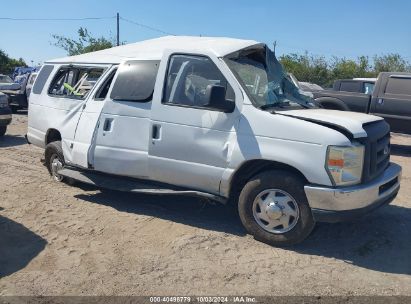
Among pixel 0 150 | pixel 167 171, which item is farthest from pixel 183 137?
pixel 0 150

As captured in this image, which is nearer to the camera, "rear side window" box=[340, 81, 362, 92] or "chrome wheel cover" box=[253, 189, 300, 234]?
"chrome wheel cover" box=[253, 189, 300, 234]

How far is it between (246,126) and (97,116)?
7.22ft

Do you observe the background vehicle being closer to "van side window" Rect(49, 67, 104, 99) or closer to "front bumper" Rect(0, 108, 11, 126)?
"front bumper" Rect(0, 108, 11, 126)

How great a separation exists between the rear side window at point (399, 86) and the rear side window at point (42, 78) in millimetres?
8162

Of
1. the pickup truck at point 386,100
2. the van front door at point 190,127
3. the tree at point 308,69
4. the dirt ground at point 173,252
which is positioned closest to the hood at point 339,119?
the van front door at point 190,127

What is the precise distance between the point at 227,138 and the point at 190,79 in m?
0.91

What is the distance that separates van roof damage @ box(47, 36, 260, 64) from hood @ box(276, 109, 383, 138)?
115 cm

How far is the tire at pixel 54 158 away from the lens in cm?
677

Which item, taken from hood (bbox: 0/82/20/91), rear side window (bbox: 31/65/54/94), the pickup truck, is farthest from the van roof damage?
hood (bbox: 0/82/20/91)

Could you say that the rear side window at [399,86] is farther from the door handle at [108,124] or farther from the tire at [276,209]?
the door handle at [108,124]

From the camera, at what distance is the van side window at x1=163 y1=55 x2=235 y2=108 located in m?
5.18

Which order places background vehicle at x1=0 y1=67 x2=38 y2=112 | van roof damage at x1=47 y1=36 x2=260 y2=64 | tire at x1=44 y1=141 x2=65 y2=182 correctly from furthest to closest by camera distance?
background vehicle at x1=0 y1=67 x2=38 y2=112
tire at x1=44 y1=141 x2=65 y2=182
van roof damage at x1=47 y1=36 x2=260 y2=64

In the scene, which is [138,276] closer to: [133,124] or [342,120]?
[133,124]

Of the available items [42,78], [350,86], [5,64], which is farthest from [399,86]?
[5,64]
